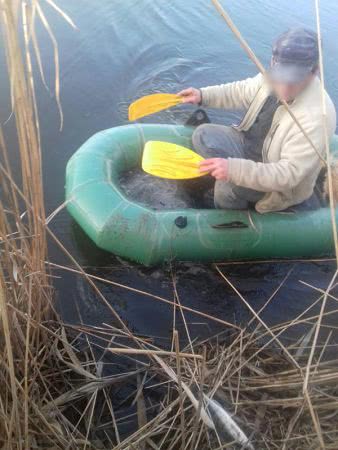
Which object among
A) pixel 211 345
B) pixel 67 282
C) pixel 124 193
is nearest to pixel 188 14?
pixel 124 193

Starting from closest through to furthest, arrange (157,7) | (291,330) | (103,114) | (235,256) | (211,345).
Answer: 1. (211,345)
2. (291,330)
3. (235,256)
4. (103,114)
5. (157,7)

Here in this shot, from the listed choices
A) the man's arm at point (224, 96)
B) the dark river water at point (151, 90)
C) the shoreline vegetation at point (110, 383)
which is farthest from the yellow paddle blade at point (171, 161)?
the shoreline vegetation at point (110, 383)

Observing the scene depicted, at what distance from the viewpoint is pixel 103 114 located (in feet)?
11.3

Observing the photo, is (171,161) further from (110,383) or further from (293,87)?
(110,383)

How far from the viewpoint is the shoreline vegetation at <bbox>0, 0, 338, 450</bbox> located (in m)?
1.22

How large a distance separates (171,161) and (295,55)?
76cm

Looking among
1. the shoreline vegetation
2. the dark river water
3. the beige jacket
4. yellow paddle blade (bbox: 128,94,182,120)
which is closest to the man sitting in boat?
the beige jacket

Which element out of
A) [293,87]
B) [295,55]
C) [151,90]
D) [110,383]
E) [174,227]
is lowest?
[110,383]

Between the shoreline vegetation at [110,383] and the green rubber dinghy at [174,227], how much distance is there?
58 cm

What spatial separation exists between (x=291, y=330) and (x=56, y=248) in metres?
1.25

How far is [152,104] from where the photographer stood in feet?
8.86

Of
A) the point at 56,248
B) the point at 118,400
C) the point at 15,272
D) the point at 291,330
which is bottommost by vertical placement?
the point at 291,330

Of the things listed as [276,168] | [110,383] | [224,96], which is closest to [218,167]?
[276,168]

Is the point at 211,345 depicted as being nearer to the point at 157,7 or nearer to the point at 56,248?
the point at 56,248
